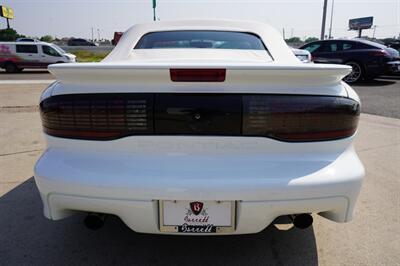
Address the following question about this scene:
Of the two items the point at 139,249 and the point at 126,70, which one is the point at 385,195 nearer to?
the point at 139,249

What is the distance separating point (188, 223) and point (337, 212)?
83 centimetres

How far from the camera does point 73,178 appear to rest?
1756mm

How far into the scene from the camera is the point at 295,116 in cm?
179

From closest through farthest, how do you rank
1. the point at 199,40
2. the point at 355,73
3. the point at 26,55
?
the point at 199,40 → the point at 355,73 → the point at 26,55

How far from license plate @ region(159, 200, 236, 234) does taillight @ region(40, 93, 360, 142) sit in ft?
1.22

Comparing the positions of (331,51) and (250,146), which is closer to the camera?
(250,146)

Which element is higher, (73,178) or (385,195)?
(73,178)

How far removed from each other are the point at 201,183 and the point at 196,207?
6.4 inches

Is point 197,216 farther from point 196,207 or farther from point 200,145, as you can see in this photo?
point 200,145

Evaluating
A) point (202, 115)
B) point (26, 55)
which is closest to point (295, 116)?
point (202, 115)

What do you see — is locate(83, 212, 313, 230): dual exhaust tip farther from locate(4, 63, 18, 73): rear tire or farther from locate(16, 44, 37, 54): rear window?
locate(4, 63, 18, 73): rear tire

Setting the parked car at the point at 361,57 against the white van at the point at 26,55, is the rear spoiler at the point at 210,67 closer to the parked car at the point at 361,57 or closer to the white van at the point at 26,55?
the parked car at the point at 361,57

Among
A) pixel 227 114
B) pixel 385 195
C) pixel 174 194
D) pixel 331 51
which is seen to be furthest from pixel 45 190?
pixel 331 51

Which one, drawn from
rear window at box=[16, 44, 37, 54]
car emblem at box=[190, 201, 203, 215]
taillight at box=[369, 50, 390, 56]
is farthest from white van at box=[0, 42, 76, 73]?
car emblem at box=[190, 201, 203, 215]
